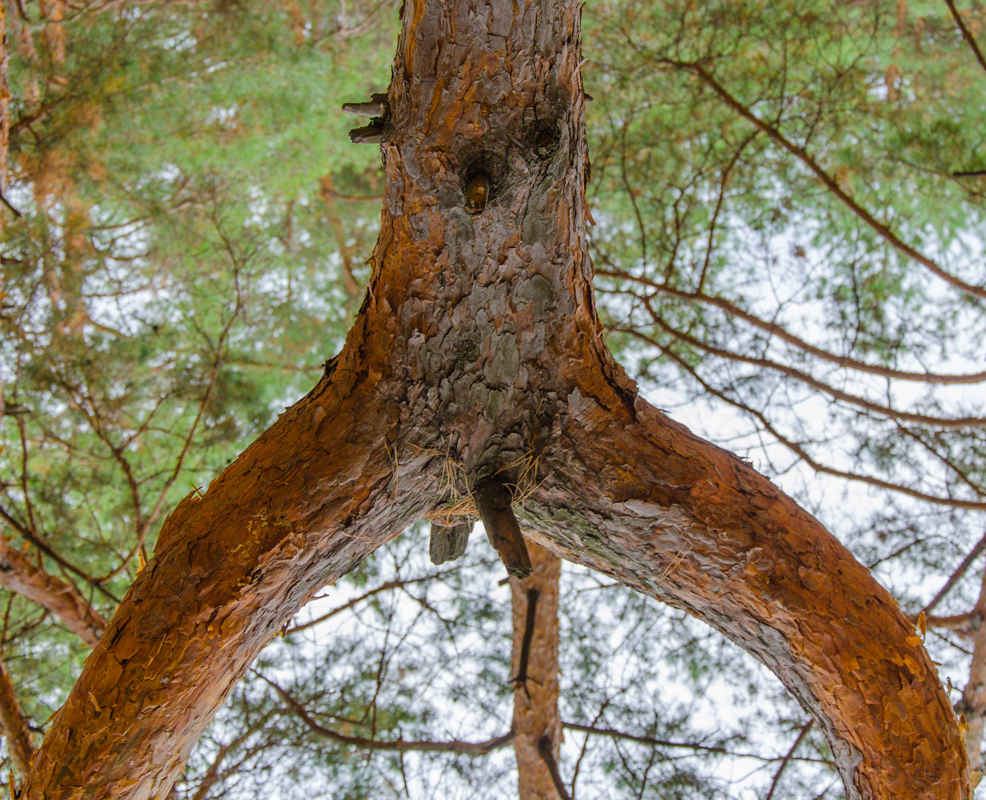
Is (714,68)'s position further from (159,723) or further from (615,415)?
(159,723)

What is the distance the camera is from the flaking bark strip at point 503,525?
4.37 feet

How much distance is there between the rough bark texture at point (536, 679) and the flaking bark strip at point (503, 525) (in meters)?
1.12

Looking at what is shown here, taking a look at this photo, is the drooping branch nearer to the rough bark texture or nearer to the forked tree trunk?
the forked tree trunk

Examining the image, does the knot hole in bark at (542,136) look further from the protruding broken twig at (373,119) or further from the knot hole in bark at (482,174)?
the protruding broken twig at (373,119)

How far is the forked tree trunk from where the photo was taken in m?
1.19

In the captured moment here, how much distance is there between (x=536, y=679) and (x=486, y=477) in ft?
4.48

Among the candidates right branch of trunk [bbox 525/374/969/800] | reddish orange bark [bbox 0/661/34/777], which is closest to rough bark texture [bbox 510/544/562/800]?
right branch of trunk [bbox 525/374/969/800]

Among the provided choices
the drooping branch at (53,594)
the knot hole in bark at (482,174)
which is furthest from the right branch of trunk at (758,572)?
the drooping branch at (53,594)

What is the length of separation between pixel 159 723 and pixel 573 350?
1008 millimetres

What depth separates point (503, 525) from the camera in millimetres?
1370

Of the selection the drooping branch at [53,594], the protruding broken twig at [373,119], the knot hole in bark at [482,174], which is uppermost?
the protruding broken twig at [373,119]

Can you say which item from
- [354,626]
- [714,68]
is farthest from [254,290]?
[714,68]

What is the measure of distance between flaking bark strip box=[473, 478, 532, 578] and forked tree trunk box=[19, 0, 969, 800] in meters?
0.04

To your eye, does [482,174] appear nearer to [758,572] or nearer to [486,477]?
[486,477]
